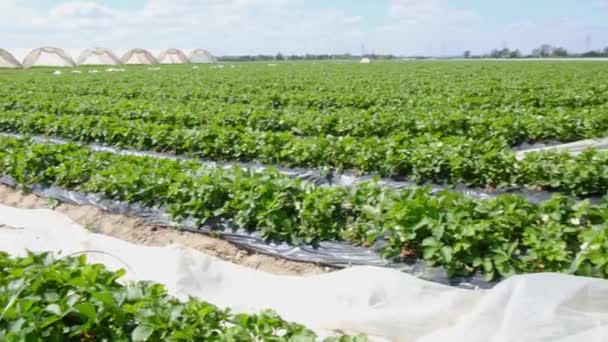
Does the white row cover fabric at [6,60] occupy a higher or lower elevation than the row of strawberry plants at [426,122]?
higher

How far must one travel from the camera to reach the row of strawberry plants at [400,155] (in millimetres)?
4963

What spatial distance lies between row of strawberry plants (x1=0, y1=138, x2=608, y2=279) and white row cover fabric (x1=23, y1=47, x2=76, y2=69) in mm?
41332

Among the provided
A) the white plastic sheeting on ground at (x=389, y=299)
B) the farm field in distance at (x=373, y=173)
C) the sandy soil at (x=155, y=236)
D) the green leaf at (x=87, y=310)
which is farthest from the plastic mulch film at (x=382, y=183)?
the green leaf at (x=87, y=310)

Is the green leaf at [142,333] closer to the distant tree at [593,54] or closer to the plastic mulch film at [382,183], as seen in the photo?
the plastic mulch film at [382,183]

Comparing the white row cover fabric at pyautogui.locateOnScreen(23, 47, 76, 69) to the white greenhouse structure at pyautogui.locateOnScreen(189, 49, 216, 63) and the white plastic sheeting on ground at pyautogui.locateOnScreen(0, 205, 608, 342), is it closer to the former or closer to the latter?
the white greenhouse structure at pyautogui.locateOnScreen(189, 49, 216, 63)

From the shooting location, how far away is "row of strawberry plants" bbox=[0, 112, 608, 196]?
195 inches

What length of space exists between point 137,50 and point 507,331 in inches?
2143

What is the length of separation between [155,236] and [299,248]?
58.8 inches

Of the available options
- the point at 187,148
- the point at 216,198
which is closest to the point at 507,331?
the point at 216,198

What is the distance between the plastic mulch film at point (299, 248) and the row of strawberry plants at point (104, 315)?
1.22 m

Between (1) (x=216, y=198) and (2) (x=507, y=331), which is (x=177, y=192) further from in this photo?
(2) (x=507, y=331)

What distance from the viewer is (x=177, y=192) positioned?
483cm

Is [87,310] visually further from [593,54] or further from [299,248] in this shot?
[593,54]

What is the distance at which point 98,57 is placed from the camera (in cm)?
4762
